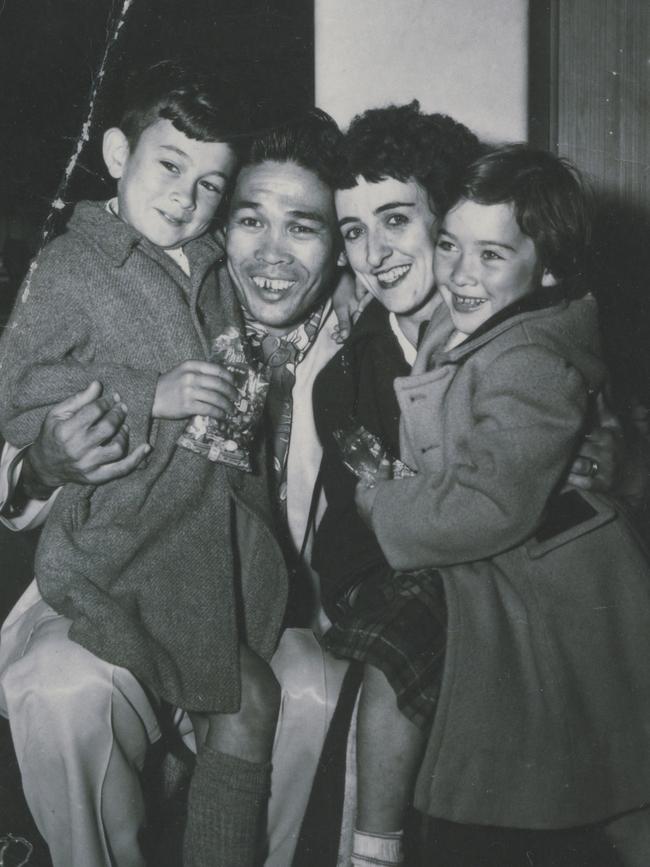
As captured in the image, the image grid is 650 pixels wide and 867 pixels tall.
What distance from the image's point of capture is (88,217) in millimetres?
1645

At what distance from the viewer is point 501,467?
136cm

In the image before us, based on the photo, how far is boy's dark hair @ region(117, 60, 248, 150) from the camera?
1.63 m

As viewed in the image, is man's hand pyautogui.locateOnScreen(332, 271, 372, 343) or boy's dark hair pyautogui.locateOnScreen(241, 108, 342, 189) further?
man's hand pyautogui.locateOnScreen(332, 271, 372, 343)

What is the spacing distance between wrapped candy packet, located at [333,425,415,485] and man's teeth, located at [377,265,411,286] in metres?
0.32

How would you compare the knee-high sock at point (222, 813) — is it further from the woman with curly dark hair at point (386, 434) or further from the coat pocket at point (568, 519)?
the coat pocket at point (568, 519)

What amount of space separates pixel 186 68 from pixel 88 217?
0.39m

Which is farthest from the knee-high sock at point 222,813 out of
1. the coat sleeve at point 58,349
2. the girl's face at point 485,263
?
the girl's face at point 485,263

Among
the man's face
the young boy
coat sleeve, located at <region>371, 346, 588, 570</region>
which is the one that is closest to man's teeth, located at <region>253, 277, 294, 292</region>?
the man's face

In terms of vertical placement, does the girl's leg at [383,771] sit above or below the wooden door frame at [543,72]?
below

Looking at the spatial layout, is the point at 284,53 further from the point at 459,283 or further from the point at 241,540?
the point at 241,540

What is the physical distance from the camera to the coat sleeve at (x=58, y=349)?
1590mm

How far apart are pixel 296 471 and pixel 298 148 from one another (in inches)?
29.2

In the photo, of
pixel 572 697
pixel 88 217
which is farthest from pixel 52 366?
pixel 572 697

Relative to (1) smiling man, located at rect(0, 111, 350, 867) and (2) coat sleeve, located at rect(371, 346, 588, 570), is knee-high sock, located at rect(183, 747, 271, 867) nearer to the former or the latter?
(1) smiling man, located at rect(0, 111, 350, 867)
